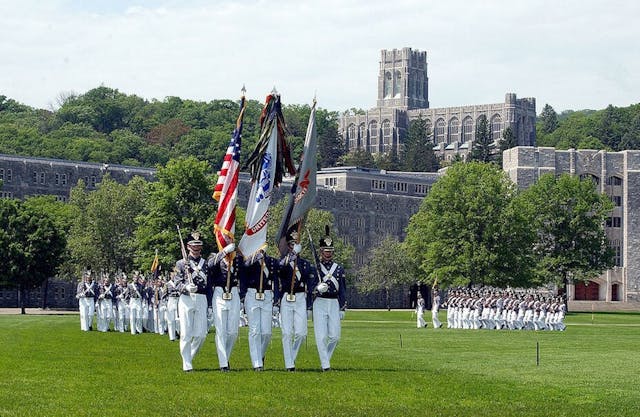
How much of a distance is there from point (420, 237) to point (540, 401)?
257ft

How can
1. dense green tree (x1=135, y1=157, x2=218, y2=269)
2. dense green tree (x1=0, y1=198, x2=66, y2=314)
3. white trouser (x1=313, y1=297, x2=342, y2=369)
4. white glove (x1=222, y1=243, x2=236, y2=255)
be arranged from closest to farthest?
1. white glove (x1=222, y1=243, x2=236, y2=255)
2. white trouser (x1=313, y1=297, x2=342, y2=369)
3. dense green tree (x1=135, y1=157, x2=218, y2=269)
4. dense green tree (x1=0, y1=198, x2=66, y2=314)

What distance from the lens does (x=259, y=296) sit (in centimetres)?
2778

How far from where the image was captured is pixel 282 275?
28094mm

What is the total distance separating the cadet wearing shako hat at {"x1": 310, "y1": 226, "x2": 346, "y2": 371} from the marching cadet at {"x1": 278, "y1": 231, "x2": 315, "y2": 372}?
0.69 feet

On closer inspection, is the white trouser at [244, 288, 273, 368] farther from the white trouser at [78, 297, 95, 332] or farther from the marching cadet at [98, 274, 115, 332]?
the marching cadet at [98, 274, 115, 332]

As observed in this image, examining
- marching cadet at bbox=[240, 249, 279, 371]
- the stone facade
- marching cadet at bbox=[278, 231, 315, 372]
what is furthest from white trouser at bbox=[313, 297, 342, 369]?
the stone facade

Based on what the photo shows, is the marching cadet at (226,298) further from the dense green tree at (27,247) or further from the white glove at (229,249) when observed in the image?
the dense green tree at (27,247)

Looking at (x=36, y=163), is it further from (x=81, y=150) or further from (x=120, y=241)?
(x=81, y=150)

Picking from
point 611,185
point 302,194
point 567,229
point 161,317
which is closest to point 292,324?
point 302,194

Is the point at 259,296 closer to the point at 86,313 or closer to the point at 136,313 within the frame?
the point at 136,313

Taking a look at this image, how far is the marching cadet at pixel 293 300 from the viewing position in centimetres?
2773

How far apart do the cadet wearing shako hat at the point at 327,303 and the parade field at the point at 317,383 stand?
638 millimetres

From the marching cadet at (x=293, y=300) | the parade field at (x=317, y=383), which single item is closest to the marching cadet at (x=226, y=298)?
the parade field at (x=317, y=383)

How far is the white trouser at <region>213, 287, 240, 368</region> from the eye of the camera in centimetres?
2722
